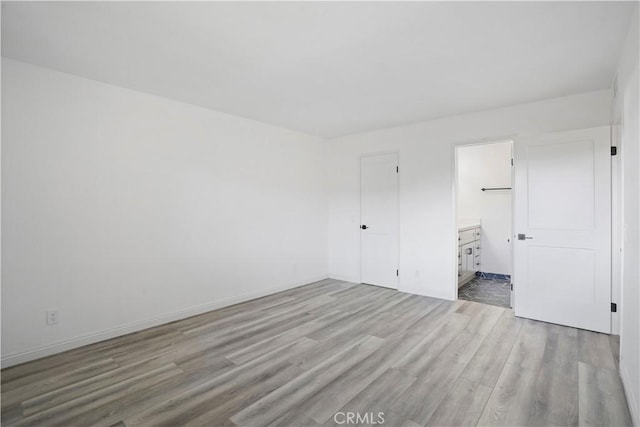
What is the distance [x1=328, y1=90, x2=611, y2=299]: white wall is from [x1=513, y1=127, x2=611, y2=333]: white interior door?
346mm

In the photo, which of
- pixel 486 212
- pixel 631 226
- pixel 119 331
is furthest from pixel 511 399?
pixel 486 212

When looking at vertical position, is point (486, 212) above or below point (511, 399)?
above

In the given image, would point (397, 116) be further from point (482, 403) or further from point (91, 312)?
point (91, 312)

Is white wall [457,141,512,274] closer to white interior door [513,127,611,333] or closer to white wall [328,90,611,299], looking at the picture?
white wall [328,90,611,299]

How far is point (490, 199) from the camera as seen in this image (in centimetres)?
590

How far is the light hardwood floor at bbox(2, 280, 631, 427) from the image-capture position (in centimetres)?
195

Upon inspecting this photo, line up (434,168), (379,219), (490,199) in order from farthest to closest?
(490,199)
(379,219)
(434,168)

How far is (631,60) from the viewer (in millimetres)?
2068

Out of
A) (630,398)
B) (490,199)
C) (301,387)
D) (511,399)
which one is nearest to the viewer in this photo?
(630,398)

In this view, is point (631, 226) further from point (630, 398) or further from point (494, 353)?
point (494, 353)

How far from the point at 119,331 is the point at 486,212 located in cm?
608

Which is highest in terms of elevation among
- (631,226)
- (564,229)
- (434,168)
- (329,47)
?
(329,47)

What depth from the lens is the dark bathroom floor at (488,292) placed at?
169 inches

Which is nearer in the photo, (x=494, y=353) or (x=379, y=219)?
(x=494, y=353)
